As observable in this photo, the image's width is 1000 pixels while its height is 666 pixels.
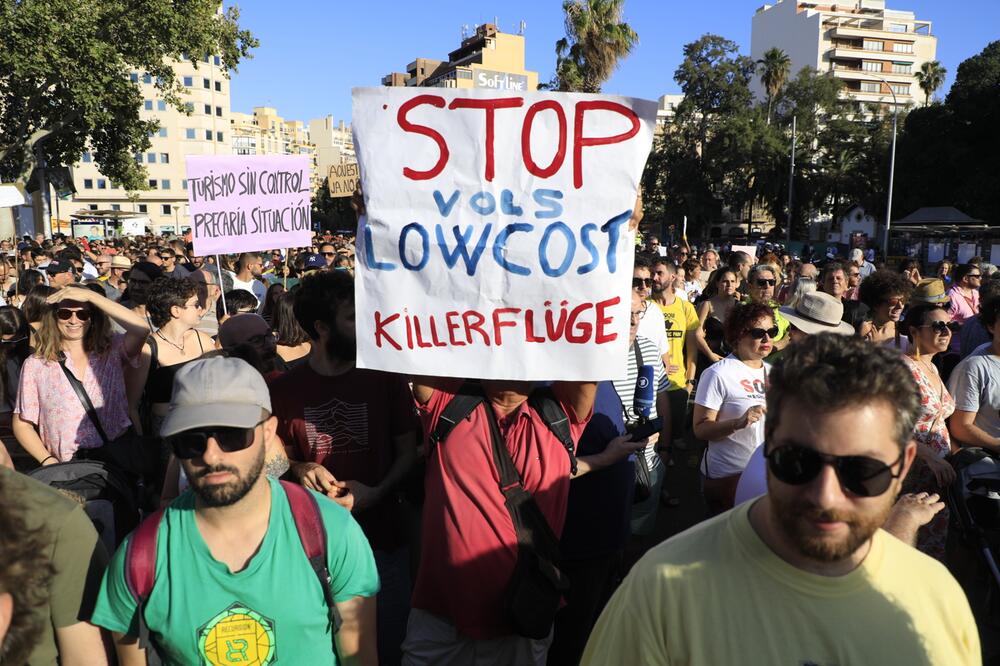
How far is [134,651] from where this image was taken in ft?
6.48

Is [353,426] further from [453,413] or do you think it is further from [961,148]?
[961,148]

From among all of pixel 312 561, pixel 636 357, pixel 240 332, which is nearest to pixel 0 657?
pixel 312 561

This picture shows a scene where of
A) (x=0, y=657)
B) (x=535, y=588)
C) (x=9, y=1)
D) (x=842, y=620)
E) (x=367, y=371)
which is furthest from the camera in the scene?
(x=9, y=1)

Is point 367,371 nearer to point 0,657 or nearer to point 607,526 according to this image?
point 607,526

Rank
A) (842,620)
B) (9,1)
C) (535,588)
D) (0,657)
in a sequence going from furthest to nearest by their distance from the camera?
(9,1), (535,588), (0,657), (842,620)

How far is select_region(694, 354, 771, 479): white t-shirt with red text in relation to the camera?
3494 mm

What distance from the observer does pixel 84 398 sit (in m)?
3.79

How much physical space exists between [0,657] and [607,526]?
2022 mm

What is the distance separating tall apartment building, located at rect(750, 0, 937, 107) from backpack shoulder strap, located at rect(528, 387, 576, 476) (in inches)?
3286

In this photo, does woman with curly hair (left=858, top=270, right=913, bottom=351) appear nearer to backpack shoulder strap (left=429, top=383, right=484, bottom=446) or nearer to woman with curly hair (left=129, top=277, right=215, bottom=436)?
backpack shoulder strap (left=429, top=383, right=484, bottom=446)

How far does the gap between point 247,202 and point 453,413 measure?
4.12 metres

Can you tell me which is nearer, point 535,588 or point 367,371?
point 535,588

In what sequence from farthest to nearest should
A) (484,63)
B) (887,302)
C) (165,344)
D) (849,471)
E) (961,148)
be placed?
(484,63)
(961,148)
(887,302)
(165,344)
(849,471)

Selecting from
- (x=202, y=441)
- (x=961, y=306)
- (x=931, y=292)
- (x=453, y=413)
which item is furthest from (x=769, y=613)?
(x=961, y=306)
